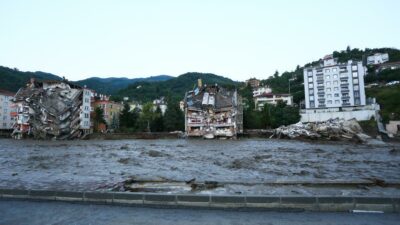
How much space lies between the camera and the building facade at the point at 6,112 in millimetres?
99100

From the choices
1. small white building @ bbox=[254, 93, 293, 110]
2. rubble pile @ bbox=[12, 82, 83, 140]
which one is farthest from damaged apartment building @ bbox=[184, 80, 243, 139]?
small white building @ bbox=[254, 93, 293, 110]

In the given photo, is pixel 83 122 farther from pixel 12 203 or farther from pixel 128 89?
pixel 128 89

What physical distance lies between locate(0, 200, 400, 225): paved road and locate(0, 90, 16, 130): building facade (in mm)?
107299

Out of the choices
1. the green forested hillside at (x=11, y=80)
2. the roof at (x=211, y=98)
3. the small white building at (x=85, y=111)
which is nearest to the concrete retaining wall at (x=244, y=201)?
the roof at (x=211, y=98)

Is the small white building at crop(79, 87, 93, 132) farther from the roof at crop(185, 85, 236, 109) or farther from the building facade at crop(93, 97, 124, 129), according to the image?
the roof at crop(185, 85, 236, 109)

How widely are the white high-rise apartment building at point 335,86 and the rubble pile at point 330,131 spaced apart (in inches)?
1125

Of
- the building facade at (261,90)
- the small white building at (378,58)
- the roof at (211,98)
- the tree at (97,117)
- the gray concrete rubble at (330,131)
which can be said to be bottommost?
the gray concrete rubble at (330,131)

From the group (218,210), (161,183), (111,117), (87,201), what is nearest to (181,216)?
(218,210)

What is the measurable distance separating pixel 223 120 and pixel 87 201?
74403 millimetres

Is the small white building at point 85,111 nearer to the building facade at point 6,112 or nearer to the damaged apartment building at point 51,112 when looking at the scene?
the damaged apartment building at point 51,112

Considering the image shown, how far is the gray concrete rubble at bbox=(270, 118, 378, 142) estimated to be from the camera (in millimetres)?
62188

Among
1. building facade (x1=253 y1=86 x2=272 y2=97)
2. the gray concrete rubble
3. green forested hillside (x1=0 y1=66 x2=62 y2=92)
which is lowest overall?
the gray concrete rubble

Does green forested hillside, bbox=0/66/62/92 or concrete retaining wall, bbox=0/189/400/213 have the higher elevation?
green forested hillside, bbox=0/66/62/92

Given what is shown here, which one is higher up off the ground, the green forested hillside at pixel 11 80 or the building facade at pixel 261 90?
the green forested hillside at pixel 11 80
